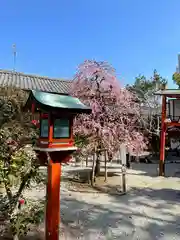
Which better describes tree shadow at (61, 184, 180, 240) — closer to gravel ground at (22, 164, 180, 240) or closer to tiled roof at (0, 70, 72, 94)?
gravel ground at (22, 164, 180, 240)

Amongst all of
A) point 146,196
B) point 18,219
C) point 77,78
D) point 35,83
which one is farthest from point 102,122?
point 35,83

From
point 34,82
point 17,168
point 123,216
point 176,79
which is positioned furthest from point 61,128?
point 176,79

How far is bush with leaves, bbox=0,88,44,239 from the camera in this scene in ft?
8.69

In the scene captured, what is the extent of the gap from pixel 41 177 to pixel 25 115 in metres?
1.22

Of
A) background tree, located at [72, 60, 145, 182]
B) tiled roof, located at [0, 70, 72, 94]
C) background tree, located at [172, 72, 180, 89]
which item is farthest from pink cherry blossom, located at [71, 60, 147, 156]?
background tree, located at [172, 72, 180, 89]

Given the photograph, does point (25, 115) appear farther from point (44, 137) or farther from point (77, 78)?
point (77, 78)

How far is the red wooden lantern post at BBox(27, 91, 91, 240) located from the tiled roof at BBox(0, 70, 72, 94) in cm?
909

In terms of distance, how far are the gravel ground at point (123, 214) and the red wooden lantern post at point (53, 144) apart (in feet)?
2.21

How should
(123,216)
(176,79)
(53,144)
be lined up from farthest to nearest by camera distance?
1. (176,79)
2. (123,216)
3. (53,144)

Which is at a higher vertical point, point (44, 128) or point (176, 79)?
point (176, 79)

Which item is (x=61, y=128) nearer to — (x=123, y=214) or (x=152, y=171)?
(x=123, y=214)

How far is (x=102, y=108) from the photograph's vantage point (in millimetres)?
6746

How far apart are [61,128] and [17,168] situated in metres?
0.87

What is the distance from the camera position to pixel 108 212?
455 centimetres
